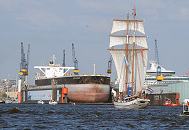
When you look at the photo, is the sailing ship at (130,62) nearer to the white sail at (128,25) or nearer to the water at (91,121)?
the white sail at (128,25)

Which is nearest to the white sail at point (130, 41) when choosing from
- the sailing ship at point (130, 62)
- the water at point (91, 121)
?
the sailing ship at point (130, 62)

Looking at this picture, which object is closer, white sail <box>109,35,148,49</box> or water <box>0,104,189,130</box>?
water <box>0,104,189,130</box>

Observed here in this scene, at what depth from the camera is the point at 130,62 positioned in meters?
181

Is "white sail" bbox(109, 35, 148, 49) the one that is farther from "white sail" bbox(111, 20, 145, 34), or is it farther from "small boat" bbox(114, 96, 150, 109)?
"small boat" bbox(114, 96, 150, 109)

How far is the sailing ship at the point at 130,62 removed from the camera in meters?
165

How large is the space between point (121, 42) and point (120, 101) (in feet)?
106

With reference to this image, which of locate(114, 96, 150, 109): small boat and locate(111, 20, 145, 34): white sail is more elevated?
locate(111, 20, 145, 34): white sail

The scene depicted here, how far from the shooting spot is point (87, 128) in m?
73.4

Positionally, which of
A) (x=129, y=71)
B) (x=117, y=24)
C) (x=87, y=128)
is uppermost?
(x=117, y=24)

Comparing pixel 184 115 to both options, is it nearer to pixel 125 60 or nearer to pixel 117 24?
pixel 125 60

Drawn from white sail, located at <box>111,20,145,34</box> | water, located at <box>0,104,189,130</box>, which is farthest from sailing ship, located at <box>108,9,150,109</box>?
water, located at <box>0,104,189,130</box>

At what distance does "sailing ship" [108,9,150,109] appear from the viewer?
165 m

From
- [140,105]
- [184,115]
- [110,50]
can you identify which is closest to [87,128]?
[184,115]

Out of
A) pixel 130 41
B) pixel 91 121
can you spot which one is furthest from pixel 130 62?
pixel 91 121
